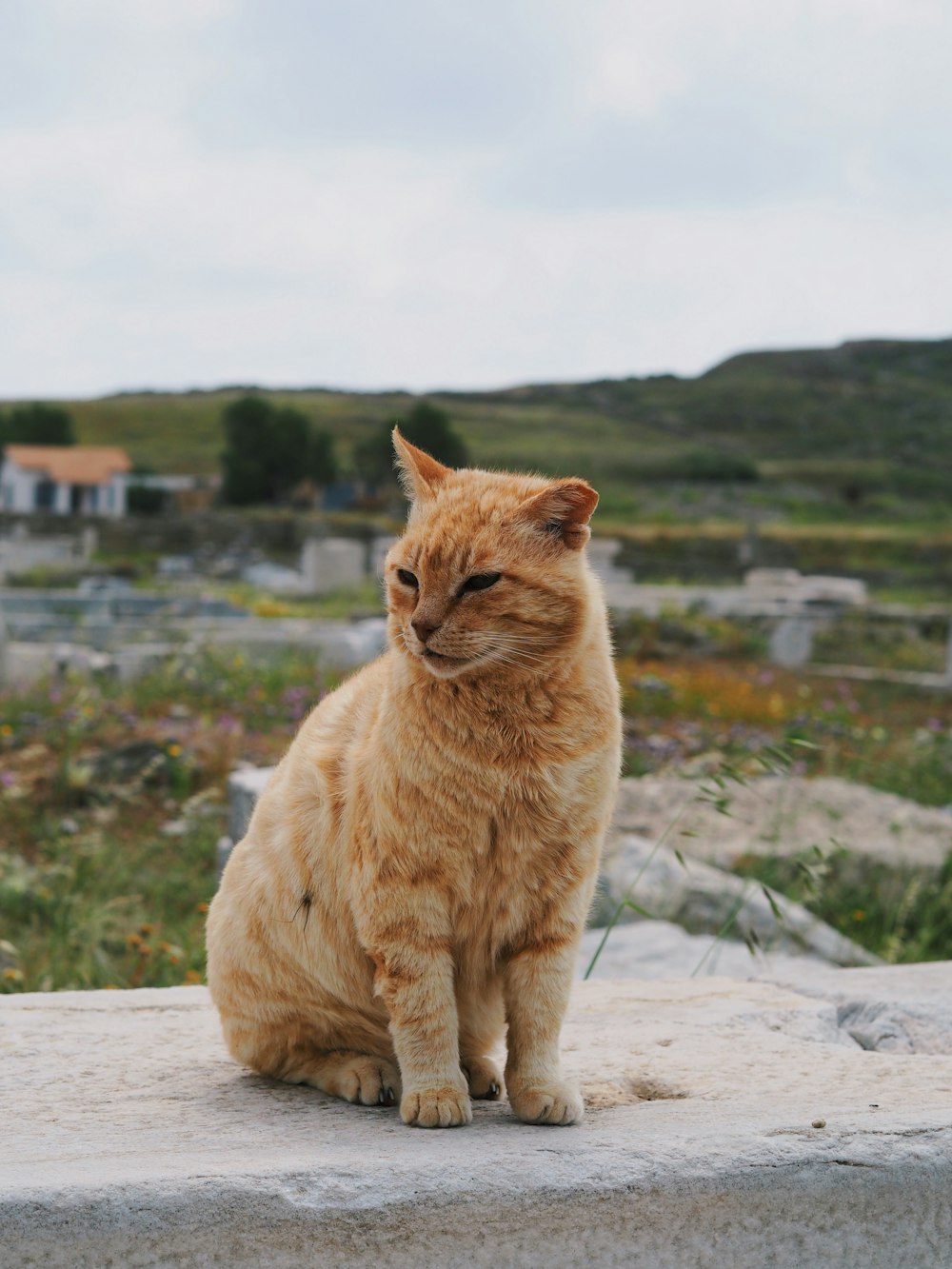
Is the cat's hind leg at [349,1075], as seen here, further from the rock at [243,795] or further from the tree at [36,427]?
the tree at [36,427]

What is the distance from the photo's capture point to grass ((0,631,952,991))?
203 inches

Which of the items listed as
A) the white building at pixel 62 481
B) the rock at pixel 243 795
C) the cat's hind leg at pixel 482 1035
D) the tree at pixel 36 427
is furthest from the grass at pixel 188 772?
the tree at pixel 36 427

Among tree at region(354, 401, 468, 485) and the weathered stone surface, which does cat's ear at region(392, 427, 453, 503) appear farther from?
tree at region(354, 401, 468, 485)

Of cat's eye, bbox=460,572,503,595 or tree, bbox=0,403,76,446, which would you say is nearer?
cat's eye, bbox=460,572,503,595

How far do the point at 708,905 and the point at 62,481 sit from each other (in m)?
46.1

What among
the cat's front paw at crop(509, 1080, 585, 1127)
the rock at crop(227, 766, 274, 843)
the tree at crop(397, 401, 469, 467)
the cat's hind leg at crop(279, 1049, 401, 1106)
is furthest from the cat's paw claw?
the tree at crop(397, 401, 469, 467)

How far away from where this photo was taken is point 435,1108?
7.73 feet

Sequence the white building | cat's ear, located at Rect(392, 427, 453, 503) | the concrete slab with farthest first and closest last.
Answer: the white building
cat's ear, located at Rect(392, 427, 453, 503)
the concrete slab

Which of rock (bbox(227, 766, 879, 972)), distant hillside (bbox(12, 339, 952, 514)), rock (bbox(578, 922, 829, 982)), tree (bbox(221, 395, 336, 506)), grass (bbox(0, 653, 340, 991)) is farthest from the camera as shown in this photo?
distant hillside (bbox(12, 339, 952, 514))

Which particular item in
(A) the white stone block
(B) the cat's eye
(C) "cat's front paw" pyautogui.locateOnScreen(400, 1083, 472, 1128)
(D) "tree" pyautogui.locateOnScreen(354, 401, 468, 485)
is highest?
(D) "tree" pyautogui.locateOnScreen(354, 401, 468, 485)

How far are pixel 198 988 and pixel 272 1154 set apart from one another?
1693 mm

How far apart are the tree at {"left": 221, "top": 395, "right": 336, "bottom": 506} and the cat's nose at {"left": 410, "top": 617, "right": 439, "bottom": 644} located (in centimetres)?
5198

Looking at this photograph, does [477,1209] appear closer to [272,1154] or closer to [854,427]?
[272,1154]

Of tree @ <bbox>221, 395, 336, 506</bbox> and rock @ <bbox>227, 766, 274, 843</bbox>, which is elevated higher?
tree @ <bbox>221, 395, 336, 506</bbox>
